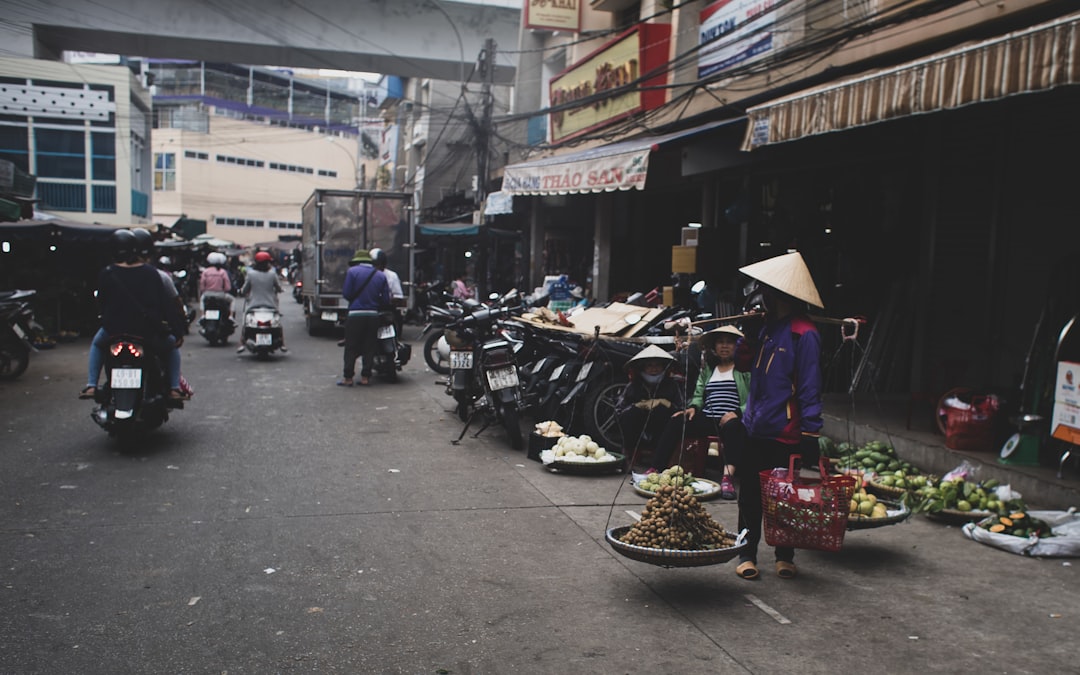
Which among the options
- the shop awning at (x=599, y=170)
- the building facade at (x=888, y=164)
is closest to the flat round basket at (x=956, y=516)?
the building facade at (x=888, y=164)

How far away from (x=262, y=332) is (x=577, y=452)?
8.48 m

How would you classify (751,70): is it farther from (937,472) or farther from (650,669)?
(650,669)

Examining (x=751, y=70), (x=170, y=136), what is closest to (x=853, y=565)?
(x=751, y=70)

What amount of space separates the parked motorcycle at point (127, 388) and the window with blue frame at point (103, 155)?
26.1 metres

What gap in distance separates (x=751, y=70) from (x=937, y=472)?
6.73 meters

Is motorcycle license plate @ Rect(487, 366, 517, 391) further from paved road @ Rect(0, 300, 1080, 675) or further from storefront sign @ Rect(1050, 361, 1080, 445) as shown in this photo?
storefront sign @ Rect(1050, 361, 1080, 445)

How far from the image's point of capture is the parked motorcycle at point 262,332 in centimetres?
1410

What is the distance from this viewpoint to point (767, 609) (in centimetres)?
424

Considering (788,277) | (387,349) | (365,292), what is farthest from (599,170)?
(788,277)

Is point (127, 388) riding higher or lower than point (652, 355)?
lower

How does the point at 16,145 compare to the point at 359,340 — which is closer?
the point at 359,340

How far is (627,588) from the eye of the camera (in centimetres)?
Answer: 450

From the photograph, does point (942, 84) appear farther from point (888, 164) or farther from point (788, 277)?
point (888, 164)

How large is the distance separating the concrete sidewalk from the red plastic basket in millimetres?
1986
